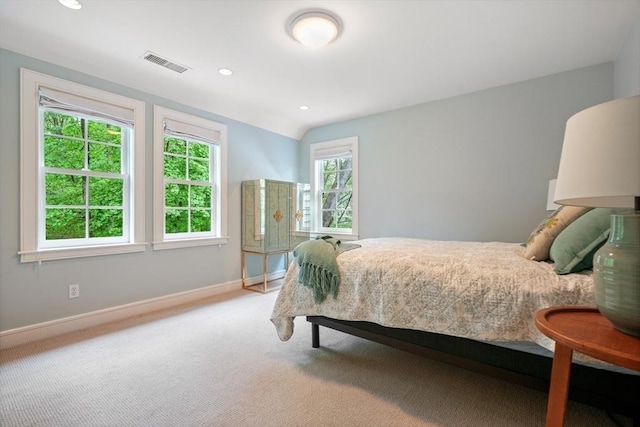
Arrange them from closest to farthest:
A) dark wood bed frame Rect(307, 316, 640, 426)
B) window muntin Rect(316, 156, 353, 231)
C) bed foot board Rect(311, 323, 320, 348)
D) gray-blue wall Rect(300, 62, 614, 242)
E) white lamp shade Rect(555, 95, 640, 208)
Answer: white lamp shade Rect(555, 95, 640, 208), dark wood bed frame Rect(307, 316, 640, 426), bed foot board Rect(311, 323, 320, 348), gray-blue wall Rect(300, 62, 614, 242), window muntin Rect(316, 156, 353, 231)

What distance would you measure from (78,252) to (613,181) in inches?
141

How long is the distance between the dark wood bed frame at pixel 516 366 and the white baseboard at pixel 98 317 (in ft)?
7.56

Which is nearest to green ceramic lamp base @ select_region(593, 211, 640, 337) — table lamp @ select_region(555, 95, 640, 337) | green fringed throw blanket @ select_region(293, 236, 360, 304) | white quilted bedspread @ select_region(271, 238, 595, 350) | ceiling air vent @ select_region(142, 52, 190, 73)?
table lamp @ select_region(555, 95, 640, 337)

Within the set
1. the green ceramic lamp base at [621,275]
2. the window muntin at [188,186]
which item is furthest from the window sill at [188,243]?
the green ceramic lamp base at [621,275]

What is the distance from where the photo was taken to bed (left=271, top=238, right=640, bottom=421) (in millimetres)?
1291

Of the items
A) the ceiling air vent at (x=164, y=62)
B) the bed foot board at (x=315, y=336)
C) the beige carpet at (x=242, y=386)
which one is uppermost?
the ceiling air vent at (x=164, y=62)

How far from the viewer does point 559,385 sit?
3.21 feet

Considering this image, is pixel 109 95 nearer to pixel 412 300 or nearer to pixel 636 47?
pixel 412 300

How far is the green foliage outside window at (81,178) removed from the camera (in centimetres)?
259

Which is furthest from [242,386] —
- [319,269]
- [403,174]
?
[403,174]

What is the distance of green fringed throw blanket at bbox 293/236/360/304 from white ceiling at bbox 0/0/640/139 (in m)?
1.72

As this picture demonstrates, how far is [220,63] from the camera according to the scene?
2803 millimetres

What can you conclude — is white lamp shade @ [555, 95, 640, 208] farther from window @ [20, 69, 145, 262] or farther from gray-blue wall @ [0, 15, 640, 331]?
window @ [20, 69, 145, 262]

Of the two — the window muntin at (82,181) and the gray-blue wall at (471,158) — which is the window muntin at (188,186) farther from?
the gray-blue wall at (471,158)
